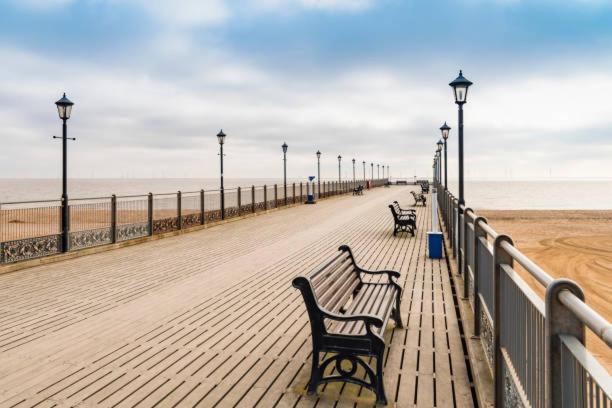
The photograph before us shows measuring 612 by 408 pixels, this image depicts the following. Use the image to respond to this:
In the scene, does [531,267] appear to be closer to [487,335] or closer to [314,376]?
[487,335]

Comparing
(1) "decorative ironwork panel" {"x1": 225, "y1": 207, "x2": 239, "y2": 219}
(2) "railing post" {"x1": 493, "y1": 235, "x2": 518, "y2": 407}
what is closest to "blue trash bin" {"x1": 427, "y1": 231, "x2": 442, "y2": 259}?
(2) "railing post" {"x1": 493, "y1": 235, "x2": 518, "y2": 407}

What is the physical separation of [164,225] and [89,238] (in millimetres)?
3570

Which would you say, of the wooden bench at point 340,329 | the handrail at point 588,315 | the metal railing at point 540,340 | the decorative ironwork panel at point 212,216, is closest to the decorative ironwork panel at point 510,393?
the metal railing at point 540,340

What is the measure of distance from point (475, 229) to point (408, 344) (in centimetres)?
162

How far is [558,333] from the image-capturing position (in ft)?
6.03

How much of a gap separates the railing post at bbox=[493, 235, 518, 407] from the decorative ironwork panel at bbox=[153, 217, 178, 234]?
12940 millimetres


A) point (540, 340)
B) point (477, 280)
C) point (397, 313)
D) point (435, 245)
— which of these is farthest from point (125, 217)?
point (540, 340)

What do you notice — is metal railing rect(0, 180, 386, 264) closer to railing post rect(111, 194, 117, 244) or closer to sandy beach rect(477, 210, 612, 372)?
railing post rect(111, 194, 117, 244)

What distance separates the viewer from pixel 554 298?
1.85 m

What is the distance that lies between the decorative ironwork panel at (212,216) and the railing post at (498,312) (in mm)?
15689

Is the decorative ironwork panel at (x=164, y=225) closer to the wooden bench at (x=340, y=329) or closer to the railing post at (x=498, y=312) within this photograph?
the wooden bench at (x=340, y=329)

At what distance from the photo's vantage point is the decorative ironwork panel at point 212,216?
60.1ft

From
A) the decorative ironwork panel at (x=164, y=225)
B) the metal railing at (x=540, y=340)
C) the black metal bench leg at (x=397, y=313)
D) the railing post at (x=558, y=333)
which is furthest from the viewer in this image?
the decorative ironwork panel at (x=164, y=225)

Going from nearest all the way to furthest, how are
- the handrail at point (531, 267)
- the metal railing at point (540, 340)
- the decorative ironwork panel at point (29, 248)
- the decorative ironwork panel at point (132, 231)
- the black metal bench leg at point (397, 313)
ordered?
the metal railing at point (540, 340) < the handrail at point (531, 267) < the black metal bench leg at point (397, 313) < the decorative ironwork panel at point (29, 248) < the decorative ironwork panel at point (132, 231)
